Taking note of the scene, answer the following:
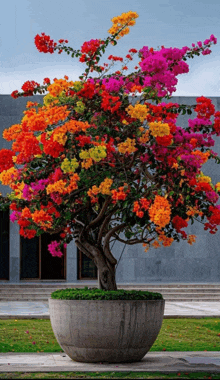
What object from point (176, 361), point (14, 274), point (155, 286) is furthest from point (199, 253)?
point (176, 361)

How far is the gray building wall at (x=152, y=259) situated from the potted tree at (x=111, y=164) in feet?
49.6

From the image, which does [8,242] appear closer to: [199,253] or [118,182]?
[199,253]

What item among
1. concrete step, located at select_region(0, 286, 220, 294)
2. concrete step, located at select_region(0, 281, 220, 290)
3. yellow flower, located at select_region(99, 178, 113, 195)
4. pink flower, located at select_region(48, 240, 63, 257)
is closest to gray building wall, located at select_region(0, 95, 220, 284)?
concrete step, located at select_region(0, 281, 220, 290)

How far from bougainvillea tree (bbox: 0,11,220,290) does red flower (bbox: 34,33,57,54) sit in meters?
0.01

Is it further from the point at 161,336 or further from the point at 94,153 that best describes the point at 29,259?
A: the point at 94,153

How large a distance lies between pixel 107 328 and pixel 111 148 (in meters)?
2.43

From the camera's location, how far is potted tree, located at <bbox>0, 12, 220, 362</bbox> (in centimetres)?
835

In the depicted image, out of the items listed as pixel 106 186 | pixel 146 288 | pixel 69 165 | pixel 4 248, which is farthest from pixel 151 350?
pixel 4 248

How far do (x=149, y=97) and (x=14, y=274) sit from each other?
1643 cm

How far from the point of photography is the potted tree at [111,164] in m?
8.35

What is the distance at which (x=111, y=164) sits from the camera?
28.9 ft

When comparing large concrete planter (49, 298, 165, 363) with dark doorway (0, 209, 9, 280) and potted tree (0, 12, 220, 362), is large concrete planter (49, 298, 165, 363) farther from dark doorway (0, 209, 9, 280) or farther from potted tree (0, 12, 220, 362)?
dark doorway (0, 209, 9, 280)

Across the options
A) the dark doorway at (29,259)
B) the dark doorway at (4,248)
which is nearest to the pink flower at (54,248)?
the dark doorway at (4,248)

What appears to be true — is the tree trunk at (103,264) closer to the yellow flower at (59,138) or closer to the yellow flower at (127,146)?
the yellow flower at (127,146)
